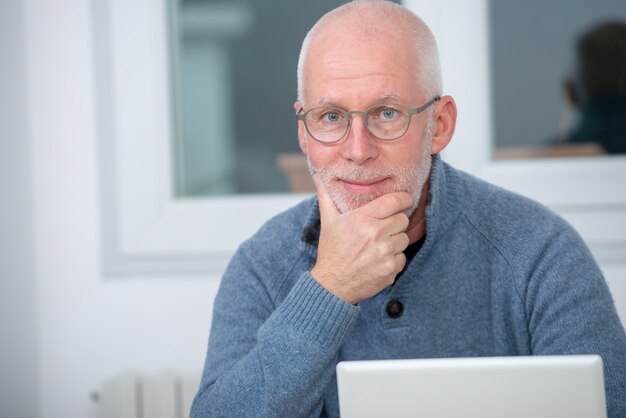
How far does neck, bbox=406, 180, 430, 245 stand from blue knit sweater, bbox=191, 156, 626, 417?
2.1 inches

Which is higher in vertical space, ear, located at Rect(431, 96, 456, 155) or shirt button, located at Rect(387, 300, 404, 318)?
ear, located at Rect(431, 96, 456, 155)

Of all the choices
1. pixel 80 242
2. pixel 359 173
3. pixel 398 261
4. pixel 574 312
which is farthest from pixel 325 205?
pixel 80 242

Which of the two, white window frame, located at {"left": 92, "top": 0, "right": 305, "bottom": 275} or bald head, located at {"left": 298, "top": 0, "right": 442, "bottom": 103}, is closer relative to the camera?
bald head, located at {"left": 298, "top": 0, "right": 442, "bottom": 103}

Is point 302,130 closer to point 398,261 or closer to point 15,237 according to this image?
point 398,261

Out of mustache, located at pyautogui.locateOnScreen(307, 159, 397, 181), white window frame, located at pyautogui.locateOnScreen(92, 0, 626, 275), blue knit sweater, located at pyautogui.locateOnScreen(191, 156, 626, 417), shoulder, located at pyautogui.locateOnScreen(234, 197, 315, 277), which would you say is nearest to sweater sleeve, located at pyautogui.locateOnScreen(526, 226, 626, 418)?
blue knit sweater, located at pyautogui.locateOnScreen(191, 156, 626, 417)

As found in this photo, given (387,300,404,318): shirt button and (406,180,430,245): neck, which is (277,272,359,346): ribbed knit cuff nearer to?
(387,300,404,318): shirt button

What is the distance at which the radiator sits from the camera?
7.67 ft

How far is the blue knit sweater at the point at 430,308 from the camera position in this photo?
126cm

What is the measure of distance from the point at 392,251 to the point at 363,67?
13.9 inches

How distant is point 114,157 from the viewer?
8.01 feet

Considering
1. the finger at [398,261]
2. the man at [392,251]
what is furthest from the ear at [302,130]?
the finger at [398,261]

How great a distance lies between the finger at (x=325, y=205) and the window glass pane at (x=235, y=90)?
40.4 inches

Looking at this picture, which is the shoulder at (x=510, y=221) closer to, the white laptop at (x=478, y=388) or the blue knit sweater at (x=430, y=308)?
the blue knit sweater at (x=430, y=308)

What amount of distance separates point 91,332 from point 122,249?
11.8 inches
